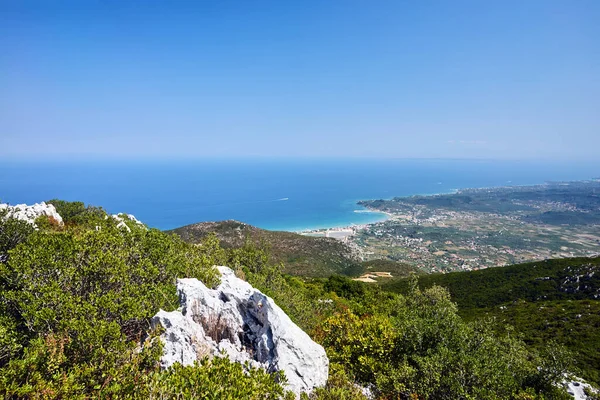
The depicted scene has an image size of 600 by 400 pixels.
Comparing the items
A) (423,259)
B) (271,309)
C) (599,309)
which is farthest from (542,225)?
(271,309)

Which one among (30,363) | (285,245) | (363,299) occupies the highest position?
(30,363)

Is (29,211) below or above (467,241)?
above

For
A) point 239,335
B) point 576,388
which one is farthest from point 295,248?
point 239,335

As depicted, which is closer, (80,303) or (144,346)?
(144,346)

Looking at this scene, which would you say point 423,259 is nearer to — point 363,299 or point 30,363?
point 363,299

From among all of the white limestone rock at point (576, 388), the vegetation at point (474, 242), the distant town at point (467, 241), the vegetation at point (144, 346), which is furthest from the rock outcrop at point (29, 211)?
the vegetation at point (474, 242)

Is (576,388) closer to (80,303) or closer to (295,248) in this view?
(80,303)

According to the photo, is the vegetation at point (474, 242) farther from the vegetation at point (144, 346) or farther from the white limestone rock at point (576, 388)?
the vegetation at point (144, 346)
